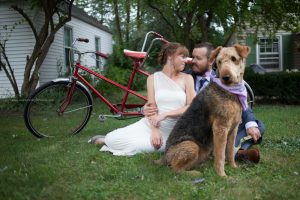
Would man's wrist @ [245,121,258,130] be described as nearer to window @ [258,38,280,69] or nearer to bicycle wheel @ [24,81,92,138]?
bicycle wheel @ [24,81,92,138]

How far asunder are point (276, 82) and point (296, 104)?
977 millimetres

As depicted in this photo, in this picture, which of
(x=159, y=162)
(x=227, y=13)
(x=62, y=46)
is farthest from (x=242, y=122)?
(x=62, y=46)

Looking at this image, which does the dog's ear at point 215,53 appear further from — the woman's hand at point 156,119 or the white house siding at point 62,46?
the white house siding at point 62,46

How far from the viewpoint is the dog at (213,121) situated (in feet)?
11.3

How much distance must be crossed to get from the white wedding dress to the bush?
8051 mm

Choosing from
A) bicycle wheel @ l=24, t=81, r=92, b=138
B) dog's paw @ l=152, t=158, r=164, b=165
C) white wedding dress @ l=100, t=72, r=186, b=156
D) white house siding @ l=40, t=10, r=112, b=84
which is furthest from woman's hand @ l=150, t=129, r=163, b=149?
white house siding @ l=40, t=10, r=112, b=84

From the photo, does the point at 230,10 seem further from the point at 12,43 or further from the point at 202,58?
the point at 12,43

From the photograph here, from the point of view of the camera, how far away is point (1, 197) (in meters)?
2.99

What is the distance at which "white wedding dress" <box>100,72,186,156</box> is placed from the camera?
4.47 meters

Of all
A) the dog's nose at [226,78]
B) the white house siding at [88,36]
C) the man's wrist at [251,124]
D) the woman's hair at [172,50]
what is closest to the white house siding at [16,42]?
the white house siding at [88,36]

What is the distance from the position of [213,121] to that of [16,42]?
447 inches

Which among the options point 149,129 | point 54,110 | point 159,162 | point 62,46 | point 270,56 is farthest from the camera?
point 270,56

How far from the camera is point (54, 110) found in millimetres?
6445

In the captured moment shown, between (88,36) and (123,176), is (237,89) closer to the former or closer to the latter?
(123,176)
